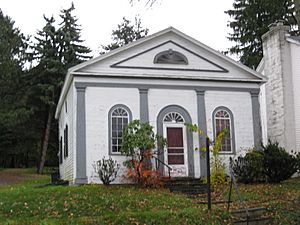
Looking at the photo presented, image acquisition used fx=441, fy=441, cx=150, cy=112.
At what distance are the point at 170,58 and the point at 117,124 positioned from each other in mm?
3743

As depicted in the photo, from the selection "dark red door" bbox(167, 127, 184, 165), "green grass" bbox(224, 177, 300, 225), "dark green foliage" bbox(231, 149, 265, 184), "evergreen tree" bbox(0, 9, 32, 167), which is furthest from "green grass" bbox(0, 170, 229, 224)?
"evergreen tree" bbox(0, 9, 32, 167)

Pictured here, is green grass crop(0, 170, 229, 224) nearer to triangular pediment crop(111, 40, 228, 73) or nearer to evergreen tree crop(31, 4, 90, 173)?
triangular pediment crop(111, 40, 228, 73)

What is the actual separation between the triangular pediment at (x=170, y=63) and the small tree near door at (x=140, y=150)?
277 centimetres

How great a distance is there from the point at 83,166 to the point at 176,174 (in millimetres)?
3848

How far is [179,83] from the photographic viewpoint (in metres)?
18.7

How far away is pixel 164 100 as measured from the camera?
1848 cm

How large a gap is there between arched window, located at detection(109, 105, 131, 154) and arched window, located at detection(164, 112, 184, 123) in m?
1.63

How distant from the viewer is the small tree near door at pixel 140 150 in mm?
16328

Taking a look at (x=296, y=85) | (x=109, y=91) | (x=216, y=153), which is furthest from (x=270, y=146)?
(x=109, y=91)

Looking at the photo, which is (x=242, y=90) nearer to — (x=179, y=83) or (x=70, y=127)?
(x=179, y=83)

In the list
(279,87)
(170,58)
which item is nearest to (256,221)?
(170,58)

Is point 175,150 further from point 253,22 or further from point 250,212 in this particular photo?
point 253,22

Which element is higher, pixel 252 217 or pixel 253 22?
pixel 253 22

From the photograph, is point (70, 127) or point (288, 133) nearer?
point (70, 127)
